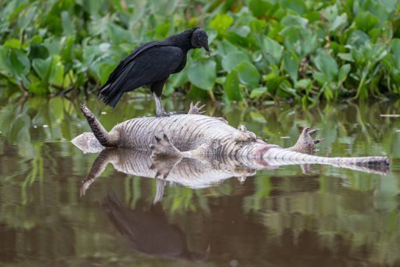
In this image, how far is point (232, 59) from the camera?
38.0 feet

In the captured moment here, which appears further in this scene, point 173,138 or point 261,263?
point 173,138

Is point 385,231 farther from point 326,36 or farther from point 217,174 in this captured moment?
point 326,36

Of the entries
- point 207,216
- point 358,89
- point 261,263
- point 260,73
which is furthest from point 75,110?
point 261,263

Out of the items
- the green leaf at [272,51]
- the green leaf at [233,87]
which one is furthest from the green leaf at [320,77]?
the green leaf at [233,87]

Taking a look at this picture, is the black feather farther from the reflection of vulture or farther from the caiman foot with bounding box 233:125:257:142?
the reflection of vulture

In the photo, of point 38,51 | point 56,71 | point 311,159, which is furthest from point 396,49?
point 311,159

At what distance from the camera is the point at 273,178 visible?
244 inches

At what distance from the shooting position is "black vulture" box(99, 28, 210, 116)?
7801mm

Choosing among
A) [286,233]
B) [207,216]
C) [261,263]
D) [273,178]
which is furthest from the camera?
[273,178]

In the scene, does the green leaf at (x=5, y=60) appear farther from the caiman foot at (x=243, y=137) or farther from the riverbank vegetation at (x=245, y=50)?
the caiman foot at (x=243, y=137)

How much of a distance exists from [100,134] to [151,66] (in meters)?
0.72

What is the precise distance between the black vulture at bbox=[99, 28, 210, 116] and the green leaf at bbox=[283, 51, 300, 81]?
135 inches

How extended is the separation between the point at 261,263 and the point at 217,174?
7.72 ft

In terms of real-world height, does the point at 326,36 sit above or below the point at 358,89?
above
